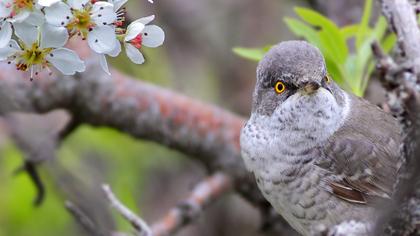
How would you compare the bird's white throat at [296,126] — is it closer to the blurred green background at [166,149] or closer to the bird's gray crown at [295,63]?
the bird's gray crown at [295,63]

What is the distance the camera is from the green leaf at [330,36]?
3824 mm

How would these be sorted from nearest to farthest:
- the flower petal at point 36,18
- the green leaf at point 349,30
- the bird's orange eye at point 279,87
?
the flower petal at point 36,18 → the bird's orange eye at point 279,87 → the green leaf at point 349,30

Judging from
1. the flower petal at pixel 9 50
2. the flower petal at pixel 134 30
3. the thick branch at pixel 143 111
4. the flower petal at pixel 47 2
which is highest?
the flower petal at pixel 47 2

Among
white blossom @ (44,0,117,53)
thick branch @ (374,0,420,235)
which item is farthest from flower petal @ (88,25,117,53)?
thick branch @ (374,0,420,235)

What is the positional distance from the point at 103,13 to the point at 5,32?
11.0 inches

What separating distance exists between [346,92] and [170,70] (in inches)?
111

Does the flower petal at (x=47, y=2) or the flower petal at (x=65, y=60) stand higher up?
the flower petal at (x=47, y=2)

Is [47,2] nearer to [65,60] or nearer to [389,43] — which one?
[65,60]

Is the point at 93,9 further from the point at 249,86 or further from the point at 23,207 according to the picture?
the point at 249,86

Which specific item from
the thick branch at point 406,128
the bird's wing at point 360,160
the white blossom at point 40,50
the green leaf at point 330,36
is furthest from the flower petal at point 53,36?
the green leaf at point 330,36

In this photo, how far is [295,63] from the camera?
3.47m

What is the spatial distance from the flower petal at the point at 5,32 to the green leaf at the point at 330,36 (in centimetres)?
194

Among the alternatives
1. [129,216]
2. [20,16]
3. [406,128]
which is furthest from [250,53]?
[20,16]

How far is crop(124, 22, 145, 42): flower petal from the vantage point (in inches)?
92.7
